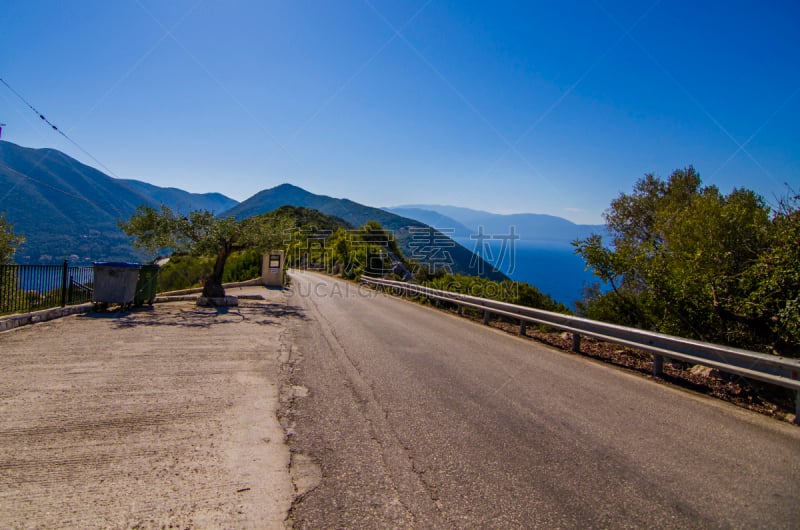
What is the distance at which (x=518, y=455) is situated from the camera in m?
3.57

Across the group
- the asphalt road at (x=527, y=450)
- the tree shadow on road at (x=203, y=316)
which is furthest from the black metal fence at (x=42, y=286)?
the asphalt road at (x=527, y=450)

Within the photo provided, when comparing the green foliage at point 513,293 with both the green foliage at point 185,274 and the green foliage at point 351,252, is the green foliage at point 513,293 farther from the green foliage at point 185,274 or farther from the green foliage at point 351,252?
the green foliage at point 185,274

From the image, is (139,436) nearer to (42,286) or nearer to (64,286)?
(42,286)

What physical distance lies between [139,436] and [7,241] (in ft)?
71.4

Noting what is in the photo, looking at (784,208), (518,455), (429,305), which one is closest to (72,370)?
(518,455)

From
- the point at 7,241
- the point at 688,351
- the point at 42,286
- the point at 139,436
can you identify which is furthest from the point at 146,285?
the point at 688,351

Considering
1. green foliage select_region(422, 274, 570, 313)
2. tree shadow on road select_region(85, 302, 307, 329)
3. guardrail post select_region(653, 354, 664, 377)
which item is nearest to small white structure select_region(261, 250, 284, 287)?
tree shadow on road select_region(85, 302, 307, 329)

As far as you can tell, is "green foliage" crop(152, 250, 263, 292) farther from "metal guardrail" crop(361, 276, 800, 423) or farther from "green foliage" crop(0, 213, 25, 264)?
"metal guardrail" crop(361, 276, 800, 423)

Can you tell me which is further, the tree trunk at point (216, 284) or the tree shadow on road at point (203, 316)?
the tree trunk at point (216, 284)

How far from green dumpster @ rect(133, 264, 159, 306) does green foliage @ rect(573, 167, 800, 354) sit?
12.8 metres

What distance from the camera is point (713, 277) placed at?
7219 mm

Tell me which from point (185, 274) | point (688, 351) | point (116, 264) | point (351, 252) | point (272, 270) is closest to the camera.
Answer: point (688, 351)

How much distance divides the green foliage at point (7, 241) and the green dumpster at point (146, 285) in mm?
8714

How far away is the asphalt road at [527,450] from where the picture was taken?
2.76m
